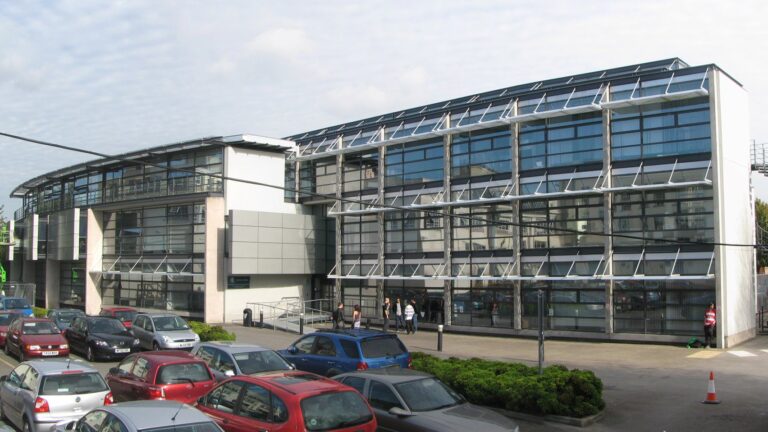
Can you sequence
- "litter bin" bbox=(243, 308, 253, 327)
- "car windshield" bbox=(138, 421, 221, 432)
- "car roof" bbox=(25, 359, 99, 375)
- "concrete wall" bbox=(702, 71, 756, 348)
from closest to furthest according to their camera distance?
"car windshield" bbox=(138, 421, 221, 432) → "car roof" bbox=(25, 359, 99, 375) → "concrete wall" bbox=(702, 71, 756, 348) → "litter bin" bbox=(243, 308, 253, 327)

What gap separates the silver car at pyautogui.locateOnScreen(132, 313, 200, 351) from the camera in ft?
77.0

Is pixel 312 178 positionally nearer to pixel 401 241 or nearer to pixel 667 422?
pixel 401 241

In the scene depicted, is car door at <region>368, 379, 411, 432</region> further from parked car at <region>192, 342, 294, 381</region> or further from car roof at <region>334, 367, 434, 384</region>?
parked car at <region>192, 342, 294, 381</region>

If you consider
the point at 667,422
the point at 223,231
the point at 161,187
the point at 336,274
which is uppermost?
the point at 161,187

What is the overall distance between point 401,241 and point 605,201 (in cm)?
1200

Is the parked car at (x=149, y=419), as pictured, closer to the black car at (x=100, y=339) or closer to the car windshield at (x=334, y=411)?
the car windshield at (x=334, y=411)

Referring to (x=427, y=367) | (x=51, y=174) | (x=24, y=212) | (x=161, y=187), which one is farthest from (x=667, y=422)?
(x=24, y=212)

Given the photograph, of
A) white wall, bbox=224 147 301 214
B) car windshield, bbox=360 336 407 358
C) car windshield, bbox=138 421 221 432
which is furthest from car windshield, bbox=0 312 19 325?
car windshield, bbox=138 421 221 432

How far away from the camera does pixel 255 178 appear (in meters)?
39.9

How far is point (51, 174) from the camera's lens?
176ft

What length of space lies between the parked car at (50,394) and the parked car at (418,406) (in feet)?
16.2

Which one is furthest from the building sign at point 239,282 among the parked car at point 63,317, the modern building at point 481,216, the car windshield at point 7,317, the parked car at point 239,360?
the parked car at point 239,360

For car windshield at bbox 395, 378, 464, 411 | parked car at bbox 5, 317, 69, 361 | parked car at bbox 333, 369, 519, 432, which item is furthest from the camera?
parked car at bbox 5, 317, 69, 361

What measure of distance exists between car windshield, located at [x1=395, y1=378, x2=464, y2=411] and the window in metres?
0.15
